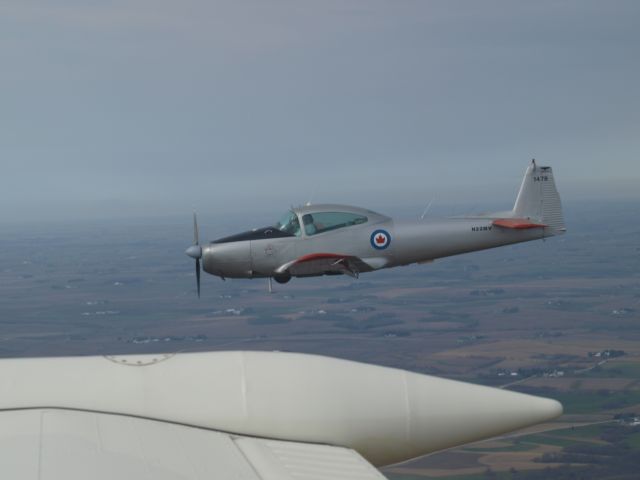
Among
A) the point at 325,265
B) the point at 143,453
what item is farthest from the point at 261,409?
the point at 325,265

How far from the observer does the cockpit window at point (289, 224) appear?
35.9 meters

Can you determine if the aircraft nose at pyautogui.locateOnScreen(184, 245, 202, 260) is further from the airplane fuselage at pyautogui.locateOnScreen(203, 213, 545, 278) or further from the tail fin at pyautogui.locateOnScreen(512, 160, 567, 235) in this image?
the tail fin at pyautogui.locateOnScreen(512, 160, 567, 235)

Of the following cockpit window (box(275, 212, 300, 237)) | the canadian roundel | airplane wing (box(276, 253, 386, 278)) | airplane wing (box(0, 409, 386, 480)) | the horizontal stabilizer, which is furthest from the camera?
the horizontal stabilizer

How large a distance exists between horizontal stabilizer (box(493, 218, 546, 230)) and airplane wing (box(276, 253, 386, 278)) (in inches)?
224

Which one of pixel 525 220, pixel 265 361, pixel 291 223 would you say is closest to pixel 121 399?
pixel 265 361

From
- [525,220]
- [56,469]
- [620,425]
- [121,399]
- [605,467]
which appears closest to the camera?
[56,469]

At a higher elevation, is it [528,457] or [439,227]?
[439,227]

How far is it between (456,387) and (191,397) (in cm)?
513

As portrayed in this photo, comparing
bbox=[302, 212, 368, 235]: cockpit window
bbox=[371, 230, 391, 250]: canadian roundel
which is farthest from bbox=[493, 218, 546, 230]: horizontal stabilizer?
bbox=[302, 212, 368, 235]: cockpit window

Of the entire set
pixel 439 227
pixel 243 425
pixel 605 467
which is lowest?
pixel 605 467

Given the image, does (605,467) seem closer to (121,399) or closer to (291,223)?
(291,223)

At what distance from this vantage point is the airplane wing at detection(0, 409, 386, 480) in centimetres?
1267

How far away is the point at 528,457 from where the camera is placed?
147625mm

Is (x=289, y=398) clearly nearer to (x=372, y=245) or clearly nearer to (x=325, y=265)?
(x=325, y=265)
